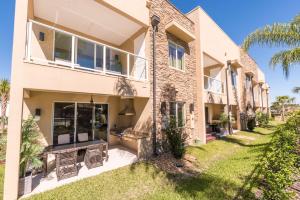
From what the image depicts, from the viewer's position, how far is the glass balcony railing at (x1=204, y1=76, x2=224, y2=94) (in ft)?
48.6

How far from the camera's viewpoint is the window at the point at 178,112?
11.1m

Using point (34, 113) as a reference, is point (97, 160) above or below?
below

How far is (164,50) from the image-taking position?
10719 millimetres

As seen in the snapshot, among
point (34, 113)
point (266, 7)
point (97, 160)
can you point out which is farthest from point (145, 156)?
point (266, 7)

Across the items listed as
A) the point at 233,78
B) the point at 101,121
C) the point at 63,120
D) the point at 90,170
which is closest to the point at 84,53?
the point at 63,120

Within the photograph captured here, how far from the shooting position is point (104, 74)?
7.35 m

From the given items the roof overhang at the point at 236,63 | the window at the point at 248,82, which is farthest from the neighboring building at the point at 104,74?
the window at the point at 248,82

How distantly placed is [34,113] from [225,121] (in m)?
15.7

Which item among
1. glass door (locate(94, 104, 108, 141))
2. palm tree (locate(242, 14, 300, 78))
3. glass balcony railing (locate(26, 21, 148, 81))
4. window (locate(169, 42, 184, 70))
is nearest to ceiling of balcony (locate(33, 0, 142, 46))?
glass balcony railing (locate(26, 21, 148, 81))

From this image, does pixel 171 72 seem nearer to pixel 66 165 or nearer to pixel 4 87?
pixel 66 165

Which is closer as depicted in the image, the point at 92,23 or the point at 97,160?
the point at 97,160

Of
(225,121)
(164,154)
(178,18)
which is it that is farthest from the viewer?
(225,121)

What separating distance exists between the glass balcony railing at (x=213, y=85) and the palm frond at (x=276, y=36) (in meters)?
4.81

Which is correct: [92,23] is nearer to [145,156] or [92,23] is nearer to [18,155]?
[18,155]
